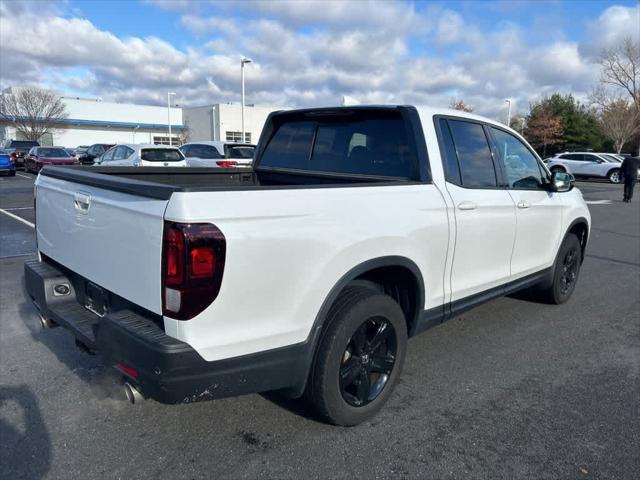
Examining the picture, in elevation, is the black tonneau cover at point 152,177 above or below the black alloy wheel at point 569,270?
above

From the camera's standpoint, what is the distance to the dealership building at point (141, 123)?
52.5 m

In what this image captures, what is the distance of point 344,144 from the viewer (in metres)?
3.93

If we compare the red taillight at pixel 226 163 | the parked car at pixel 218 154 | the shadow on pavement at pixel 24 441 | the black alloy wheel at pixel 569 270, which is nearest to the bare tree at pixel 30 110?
the parked car at pixel 218 154

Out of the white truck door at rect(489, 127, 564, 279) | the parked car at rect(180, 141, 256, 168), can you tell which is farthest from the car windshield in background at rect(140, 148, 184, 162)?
the white truck door at rect(489, 127, 564, 279)

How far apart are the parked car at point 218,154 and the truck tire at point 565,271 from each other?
10.8 metres

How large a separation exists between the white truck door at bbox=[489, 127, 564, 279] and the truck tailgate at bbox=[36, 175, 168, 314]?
296 cm

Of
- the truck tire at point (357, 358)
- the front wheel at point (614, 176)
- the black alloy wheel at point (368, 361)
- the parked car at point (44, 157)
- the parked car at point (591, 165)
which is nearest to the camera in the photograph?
the truck tire at point (357, 358)

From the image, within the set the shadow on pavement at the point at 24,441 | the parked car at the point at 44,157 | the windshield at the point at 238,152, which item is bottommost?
the shadow on pavement at the point at 24,441

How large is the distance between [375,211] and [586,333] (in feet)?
9.87

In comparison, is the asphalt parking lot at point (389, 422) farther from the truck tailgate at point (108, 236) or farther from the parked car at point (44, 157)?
the parked car at point (44, 157)

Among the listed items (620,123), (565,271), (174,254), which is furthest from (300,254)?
(620,123)

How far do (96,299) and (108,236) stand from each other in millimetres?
491

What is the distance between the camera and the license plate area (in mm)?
2744

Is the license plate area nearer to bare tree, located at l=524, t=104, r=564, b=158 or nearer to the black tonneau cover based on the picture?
the black tonneau cover
